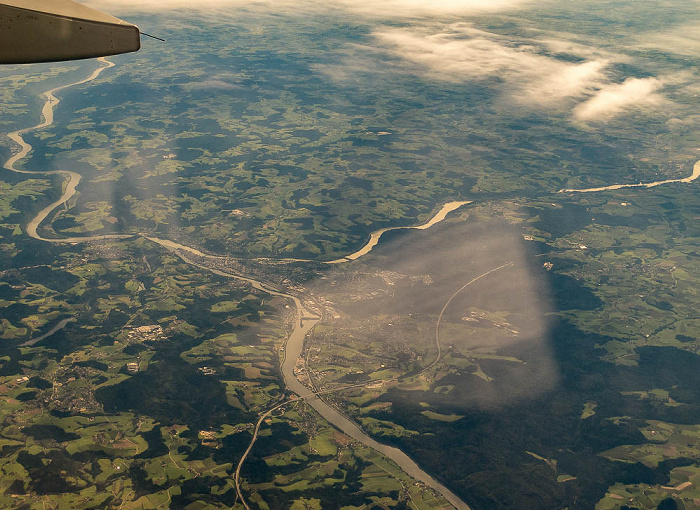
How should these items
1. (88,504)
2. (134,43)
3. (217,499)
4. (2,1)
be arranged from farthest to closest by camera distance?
(217,499) < (88,504) < (134,43) < (2,1)

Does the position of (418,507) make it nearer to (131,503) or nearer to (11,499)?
(131,503)

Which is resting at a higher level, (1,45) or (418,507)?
(1,45)

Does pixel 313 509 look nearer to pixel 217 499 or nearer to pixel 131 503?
pixel 217 499

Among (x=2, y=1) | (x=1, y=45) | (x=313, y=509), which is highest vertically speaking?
(x=2, y=1)

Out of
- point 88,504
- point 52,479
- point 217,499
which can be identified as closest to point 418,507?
point 217,499

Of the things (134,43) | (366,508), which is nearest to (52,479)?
(366,508)

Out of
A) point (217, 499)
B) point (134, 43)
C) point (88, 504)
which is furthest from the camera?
point (217, 499)

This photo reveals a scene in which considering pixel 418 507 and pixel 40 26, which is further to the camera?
pixel 418 507
